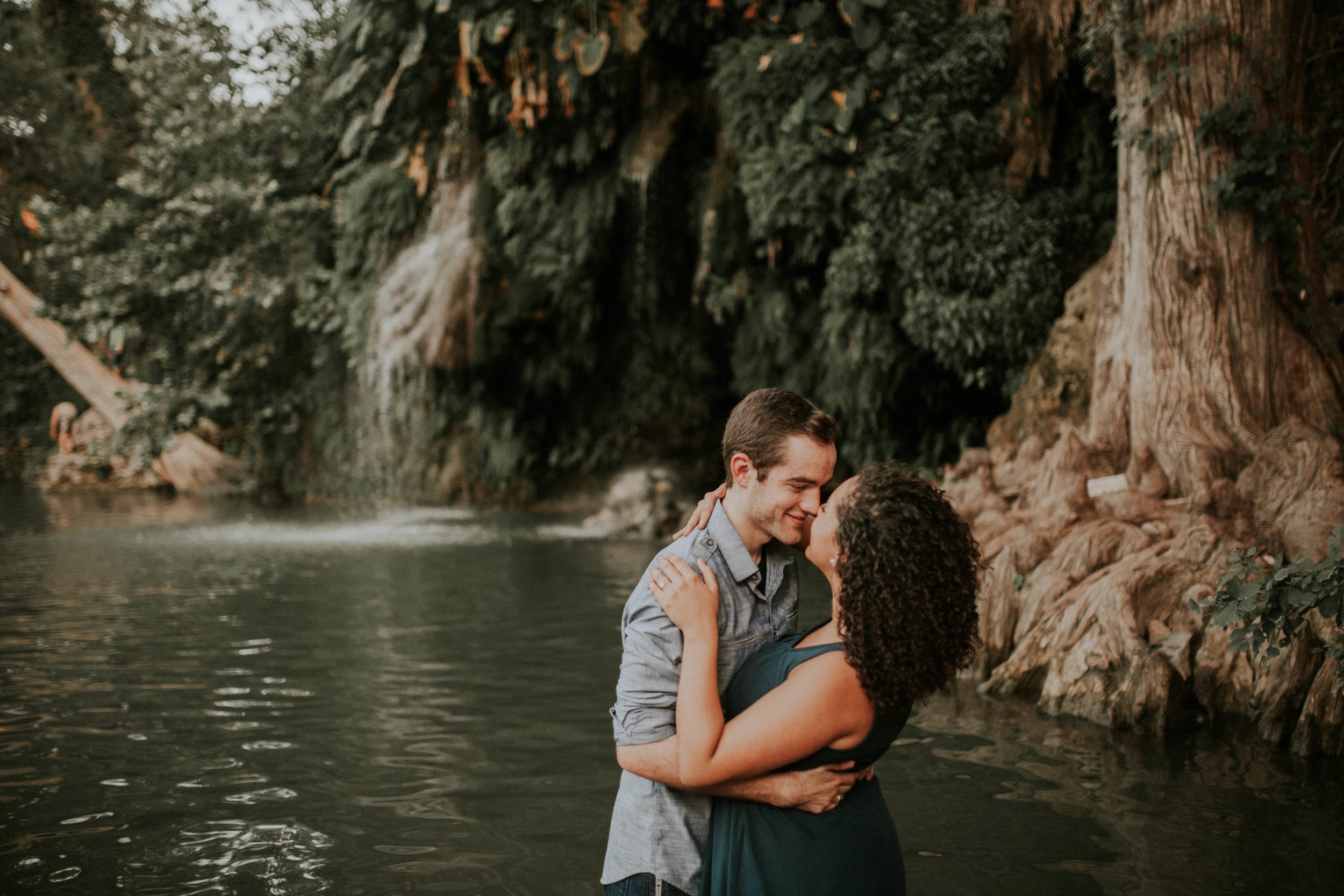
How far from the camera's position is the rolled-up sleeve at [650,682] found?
2336 millimetres

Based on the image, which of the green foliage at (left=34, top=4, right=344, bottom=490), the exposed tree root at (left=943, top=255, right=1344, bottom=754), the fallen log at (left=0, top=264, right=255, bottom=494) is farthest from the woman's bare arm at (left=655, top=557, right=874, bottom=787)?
the fallen log at (left=0, top=264, right=255, bottom=494)

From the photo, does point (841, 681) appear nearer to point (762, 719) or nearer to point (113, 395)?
point (762, 719)

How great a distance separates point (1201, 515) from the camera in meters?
7.08

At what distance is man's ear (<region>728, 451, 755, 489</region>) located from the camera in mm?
2520

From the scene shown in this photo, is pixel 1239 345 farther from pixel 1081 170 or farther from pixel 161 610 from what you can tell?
pixel 161 610

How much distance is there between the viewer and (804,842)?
89.7 inches

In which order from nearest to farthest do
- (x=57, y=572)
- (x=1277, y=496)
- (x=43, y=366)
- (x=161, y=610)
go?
(x=1277, y=496) → (x=161, y=610) → (x=57, y=572) → (x=43, y=366)

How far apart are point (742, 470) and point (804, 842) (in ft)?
2.96

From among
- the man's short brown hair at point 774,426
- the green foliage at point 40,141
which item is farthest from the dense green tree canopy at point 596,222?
the man's short brown hair at point 774,426

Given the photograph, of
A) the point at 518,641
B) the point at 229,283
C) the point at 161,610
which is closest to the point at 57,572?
the point at 161,610

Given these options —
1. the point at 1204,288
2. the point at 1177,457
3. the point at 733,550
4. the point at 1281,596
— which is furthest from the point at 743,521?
the point at 1204,288

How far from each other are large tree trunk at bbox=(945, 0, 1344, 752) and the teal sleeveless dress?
4122 millimetres

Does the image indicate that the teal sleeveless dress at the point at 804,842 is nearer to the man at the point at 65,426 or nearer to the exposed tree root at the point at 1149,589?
the exposed tree root at the point at 1149,589

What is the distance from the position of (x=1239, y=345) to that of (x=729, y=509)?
749 centimetres
